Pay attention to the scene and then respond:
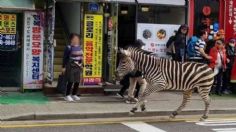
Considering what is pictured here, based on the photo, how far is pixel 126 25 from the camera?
17.2 m

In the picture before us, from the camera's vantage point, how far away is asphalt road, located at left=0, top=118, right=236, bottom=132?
11.1 m

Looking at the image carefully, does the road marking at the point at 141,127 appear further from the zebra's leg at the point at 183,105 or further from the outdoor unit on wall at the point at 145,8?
the outdoor unit on wall at the point at 145,8

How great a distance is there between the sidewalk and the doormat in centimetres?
29

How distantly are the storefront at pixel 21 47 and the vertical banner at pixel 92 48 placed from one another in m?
1.27

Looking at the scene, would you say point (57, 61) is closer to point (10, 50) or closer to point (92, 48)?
point (92, 48)

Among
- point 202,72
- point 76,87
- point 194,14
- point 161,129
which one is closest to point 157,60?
point 202,72

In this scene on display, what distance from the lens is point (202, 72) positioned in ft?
42.0

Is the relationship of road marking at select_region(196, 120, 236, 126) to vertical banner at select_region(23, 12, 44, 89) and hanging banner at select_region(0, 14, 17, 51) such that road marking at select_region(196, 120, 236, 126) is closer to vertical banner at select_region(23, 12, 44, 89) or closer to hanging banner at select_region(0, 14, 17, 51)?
vertical banner at select_region(23, 12, 44, 89)

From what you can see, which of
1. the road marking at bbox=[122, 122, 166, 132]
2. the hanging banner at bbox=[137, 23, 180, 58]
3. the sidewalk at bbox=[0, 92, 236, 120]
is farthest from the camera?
the hanging banner at bbox=[137, 23, 180, 58]

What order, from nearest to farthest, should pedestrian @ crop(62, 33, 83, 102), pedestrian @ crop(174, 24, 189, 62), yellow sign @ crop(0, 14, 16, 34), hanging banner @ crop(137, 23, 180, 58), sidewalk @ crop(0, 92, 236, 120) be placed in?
sidewalk @ crop(0, 92, 236, 120) → pedestrian @ crop(62, 33, 83, 102) → yellow sign @ crop(0, 14, 16, 34) → pedestrian @ crop(174, 24, 189, 62) → hanging banner @ crop(137, 23, 180, 58)

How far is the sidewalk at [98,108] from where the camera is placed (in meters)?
12.4

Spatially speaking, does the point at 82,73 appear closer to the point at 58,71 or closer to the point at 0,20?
the point at 58,71

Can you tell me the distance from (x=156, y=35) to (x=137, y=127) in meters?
6.01

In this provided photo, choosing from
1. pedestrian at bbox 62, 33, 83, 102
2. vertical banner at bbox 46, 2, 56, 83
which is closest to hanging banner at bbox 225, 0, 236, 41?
pedestrian at bbox 62, 33, 83, 102
